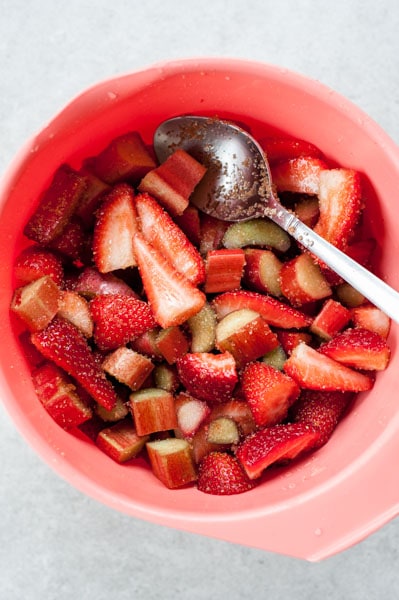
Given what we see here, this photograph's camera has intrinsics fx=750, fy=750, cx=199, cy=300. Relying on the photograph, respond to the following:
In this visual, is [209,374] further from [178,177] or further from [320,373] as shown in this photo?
[178,177]

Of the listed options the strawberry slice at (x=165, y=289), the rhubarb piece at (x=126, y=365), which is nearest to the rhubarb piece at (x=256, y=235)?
the strawberry slice at (x=165, y=289)

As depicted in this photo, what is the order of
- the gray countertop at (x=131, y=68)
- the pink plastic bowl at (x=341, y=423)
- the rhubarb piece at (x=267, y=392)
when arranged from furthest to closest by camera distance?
1. the gray countertop at (x=131, y=68)
2. the rhubarb piece at (x=267, y=392)
3. the pink plastic bowl at (x=341, y=423)

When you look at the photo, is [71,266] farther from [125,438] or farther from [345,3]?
[345,3]

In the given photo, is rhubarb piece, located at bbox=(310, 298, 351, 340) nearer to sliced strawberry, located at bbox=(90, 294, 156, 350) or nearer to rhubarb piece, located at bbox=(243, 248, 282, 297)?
rhubarb piece, located at bbox=(243, 248, 282, 297)

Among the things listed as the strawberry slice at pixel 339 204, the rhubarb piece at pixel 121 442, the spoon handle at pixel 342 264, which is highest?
the strawberry slice at pixel 339 204

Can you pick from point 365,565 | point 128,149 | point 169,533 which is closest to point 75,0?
point 128,149

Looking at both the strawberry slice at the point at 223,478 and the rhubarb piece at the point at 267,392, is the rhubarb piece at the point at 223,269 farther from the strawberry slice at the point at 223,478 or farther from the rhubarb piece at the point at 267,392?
the strawberry slice at the point at 223,478

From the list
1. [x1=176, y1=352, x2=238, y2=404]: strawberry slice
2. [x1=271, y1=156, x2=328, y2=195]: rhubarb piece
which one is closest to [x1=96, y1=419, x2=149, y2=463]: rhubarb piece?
[x1=176, y1=352, x2=238, y2=404]: strawberry slice

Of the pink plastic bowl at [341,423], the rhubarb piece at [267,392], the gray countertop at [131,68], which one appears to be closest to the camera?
the pink plastic bowl at [341,423]
